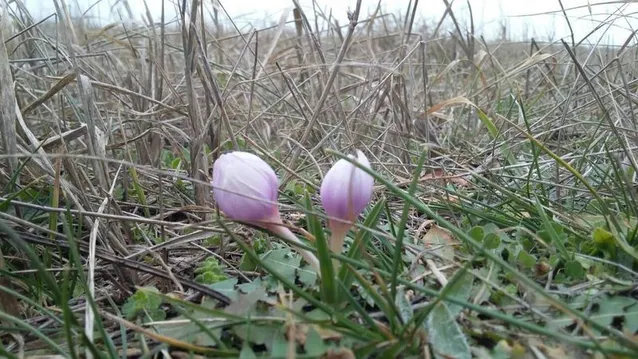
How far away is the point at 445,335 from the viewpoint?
0.76 metres

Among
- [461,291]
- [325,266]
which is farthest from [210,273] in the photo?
[461,291]

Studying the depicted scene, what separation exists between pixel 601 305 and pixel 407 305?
0.26 meters

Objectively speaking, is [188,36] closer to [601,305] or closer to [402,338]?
[402,338]

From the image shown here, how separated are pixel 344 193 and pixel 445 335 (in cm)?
23

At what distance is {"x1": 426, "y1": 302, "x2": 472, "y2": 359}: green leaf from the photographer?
0.73 meters

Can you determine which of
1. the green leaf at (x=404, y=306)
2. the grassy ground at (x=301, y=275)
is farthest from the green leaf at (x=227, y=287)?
the green leaf at (x=404, y=306)

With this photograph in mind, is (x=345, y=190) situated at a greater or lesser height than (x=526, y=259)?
greater

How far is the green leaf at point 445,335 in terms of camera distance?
0.73 metres

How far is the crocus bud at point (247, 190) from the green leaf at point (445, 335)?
178 millimetres

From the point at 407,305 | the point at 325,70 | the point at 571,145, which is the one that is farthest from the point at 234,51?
the point at 407,305

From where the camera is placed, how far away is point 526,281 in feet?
2.27

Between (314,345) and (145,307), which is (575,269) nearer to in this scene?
(314,345)

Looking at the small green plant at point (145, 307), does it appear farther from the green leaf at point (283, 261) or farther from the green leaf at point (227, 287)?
the green leaf at point (283, 261)

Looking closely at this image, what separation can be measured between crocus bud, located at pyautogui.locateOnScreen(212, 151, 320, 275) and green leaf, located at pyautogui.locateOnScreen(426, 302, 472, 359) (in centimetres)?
18
